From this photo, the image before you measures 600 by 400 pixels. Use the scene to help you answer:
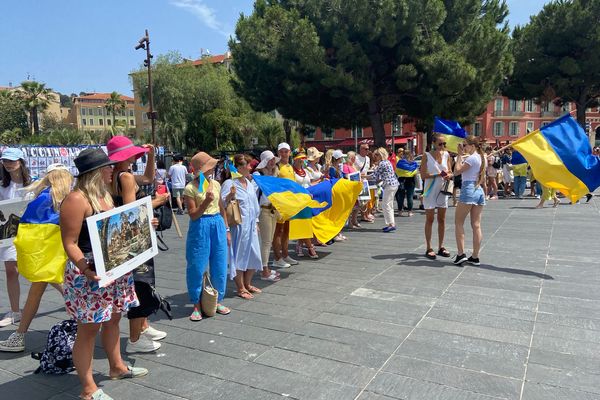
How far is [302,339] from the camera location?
4.10m

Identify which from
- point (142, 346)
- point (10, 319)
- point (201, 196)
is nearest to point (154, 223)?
point (201, 196)

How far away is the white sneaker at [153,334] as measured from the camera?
161 inches

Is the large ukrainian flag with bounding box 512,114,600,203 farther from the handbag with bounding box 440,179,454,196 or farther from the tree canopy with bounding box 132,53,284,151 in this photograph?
the tree canopy with bounding box 132,53,284,151

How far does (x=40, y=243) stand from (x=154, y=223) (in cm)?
124

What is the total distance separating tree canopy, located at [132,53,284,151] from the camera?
39.4 meters

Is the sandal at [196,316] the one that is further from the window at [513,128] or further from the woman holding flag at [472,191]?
the window at [513,128]

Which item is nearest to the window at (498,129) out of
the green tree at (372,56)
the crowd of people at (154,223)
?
the green tree at (372,56)

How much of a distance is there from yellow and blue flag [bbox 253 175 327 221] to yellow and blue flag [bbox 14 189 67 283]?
2.63 metres

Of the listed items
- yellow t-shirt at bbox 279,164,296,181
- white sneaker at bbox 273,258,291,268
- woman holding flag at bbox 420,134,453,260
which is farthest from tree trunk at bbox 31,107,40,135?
woman holding flag at bbox 420,134,453,260

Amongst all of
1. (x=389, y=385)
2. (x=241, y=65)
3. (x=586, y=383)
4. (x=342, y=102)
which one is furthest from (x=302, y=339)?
(x=241, y=65)

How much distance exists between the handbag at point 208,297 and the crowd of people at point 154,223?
3 cm

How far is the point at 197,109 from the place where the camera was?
41125mm

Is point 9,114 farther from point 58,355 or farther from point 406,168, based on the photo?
point 58,355

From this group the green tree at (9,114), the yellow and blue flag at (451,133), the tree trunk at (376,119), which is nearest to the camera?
the yellow and blue flag at (451,133)
